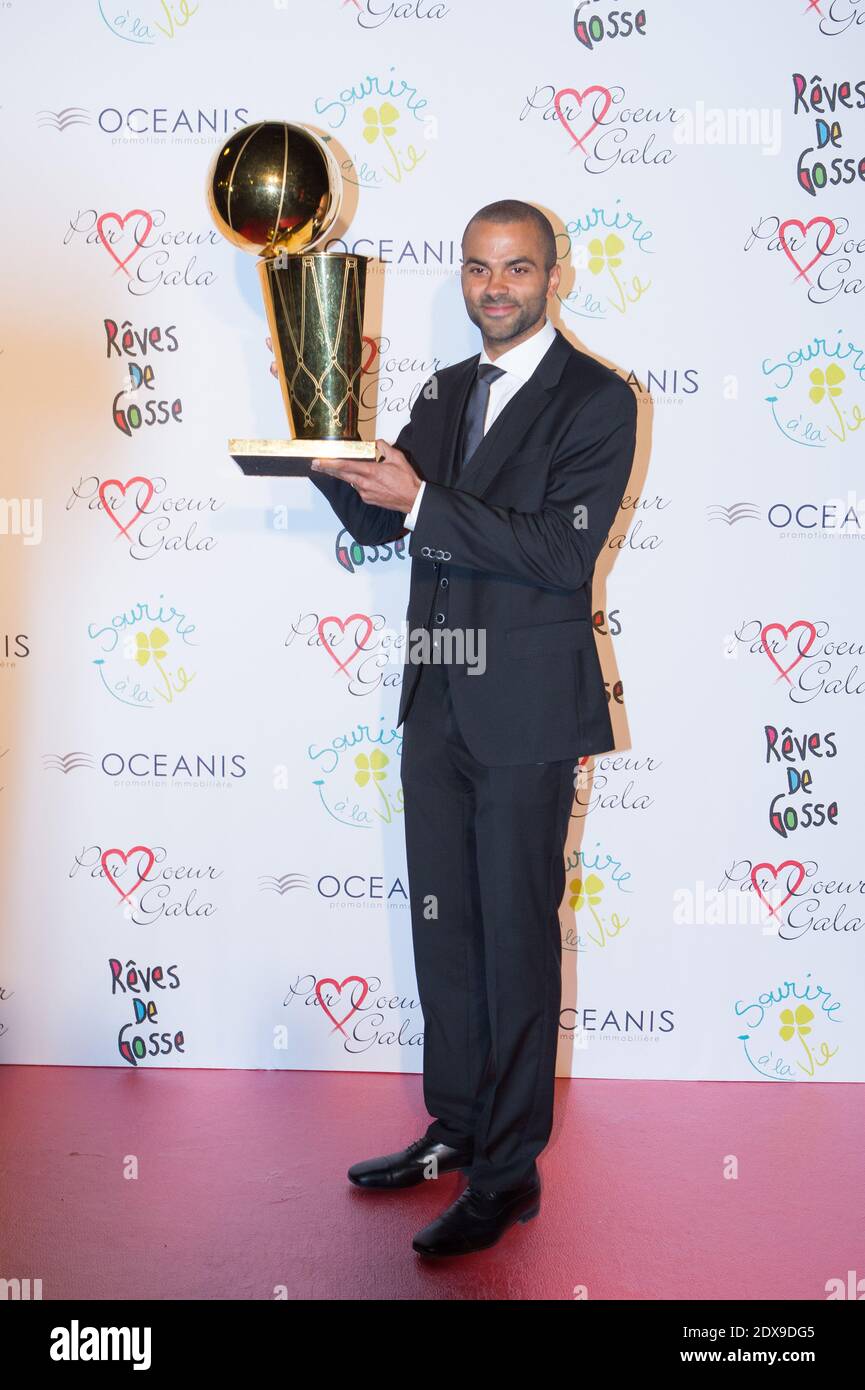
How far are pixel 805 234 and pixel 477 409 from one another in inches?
43.2

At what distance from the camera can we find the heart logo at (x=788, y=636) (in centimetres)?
313

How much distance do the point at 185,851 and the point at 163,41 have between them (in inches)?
78.0

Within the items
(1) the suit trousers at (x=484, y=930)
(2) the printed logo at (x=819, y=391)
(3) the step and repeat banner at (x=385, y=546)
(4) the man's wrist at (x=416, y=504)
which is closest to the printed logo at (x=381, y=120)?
(3) the step and repeat banner at (x=385, y=546)

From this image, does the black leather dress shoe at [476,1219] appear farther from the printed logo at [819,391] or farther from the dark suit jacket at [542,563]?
the printed logo at [819,391]

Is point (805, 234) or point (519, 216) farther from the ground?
point (805, 234)

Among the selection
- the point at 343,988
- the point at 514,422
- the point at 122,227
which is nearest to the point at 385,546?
the point at 514,422

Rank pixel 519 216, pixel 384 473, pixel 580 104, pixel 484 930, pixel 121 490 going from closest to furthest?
pixel 384 473 → pixel 519 216 → pixel 484 930 → pixel 580 104 → pixel 121 490

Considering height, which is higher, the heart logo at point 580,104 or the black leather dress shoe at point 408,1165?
the heart logo at point 580,104

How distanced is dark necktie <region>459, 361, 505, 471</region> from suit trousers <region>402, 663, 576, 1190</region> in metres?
0.46

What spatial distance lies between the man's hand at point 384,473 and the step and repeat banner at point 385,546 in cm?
81

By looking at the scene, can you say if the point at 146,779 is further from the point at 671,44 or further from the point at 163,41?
the point at 671,44

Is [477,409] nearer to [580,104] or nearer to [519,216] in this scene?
[519,216]

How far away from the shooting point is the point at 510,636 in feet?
7.90

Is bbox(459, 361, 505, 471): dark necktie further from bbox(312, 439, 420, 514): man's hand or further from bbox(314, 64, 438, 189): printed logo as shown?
bbox(314, 64, 438, 189): printed logo
